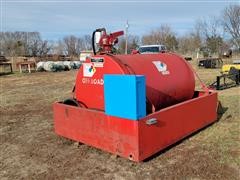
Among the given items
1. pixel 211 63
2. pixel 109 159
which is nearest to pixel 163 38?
pixel 211 63

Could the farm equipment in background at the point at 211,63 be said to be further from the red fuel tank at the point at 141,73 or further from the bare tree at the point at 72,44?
the bare tree at the point at 72,44

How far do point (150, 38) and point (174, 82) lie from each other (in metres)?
59.2

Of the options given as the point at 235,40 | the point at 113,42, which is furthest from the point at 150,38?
the point at 113,42

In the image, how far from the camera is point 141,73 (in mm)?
4727

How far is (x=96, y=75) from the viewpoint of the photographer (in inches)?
194

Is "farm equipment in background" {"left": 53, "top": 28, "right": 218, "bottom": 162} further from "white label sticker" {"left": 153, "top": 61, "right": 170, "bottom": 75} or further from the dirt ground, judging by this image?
the dirt ground

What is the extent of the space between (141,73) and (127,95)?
2.73ft

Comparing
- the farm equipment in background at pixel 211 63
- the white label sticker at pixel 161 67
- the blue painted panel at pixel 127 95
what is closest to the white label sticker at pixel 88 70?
the blue painted panel at pixel 127 95

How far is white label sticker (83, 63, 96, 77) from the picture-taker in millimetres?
5004

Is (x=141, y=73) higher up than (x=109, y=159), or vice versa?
(x=141, y=73)

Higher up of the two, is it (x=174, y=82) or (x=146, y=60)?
(x=146, y=60)

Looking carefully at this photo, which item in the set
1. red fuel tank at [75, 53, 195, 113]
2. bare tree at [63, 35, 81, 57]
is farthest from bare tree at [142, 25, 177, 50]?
red fuel tank at [75, 53, 195, 113]

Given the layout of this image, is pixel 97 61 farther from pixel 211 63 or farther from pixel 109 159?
pixel 211 63

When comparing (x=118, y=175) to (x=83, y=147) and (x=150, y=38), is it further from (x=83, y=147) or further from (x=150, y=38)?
(x=150, y=38)
